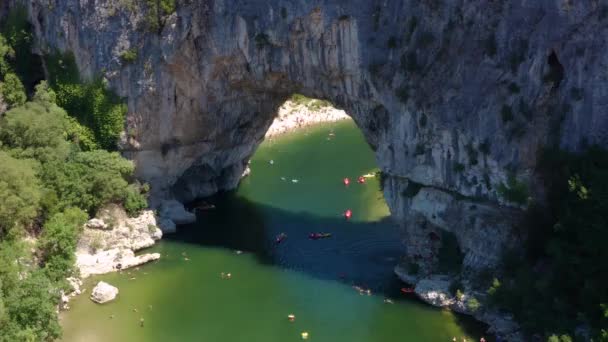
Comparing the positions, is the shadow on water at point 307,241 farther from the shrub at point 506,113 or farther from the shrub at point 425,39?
the shrub at point 425,39

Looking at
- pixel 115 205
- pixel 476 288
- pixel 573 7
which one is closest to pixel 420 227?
pixel 476 288

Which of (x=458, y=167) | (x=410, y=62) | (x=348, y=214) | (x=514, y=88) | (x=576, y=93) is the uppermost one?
(x=410, y=62)

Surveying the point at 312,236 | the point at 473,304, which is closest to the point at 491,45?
the point at 473,304

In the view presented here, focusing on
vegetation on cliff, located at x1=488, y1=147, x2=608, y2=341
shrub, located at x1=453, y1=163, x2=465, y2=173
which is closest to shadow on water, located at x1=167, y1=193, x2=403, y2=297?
shrub, located at x1=453, y1=163, x2=465, y2=173

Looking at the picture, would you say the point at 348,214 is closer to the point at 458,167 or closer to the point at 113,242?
the point at 458,167

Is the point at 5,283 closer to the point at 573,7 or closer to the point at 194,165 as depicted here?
the point at 194,165

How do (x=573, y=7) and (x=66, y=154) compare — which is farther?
(x=66, y=154)

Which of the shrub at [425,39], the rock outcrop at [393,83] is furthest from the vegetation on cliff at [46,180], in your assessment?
the shrub at [425,39]
